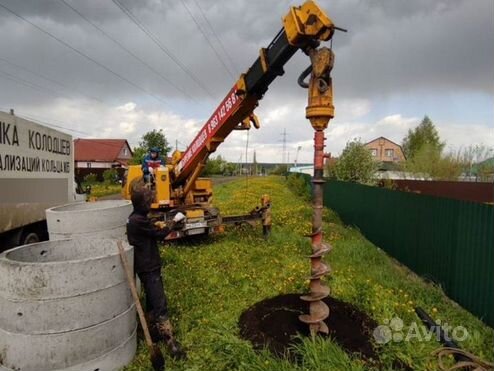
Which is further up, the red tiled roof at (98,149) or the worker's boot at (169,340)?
the red tiled roof at (98,149)

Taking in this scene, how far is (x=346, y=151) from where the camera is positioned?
20766mm

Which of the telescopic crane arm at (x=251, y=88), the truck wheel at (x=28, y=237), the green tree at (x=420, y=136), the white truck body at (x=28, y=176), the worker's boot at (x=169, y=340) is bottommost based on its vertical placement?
the worker's boot at (x=169, y=340)

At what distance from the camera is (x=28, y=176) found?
6.46m

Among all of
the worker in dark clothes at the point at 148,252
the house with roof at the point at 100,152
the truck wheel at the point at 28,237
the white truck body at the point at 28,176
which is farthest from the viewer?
the house with roof at the point at 100,152

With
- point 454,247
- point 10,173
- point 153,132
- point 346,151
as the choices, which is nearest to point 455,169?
point 346,151

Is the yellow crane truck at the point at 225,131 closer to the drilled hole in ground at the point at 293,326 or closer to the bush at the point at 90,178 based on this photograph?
the drilled hole in ground at the point at 293,326

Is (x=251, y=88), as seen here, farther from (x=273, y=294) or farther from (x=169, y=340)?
(x=169, y=340)

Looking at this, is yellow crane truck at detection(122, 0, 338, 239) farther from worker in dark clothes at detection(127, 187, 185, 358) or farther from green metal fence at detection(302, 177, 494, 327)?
green metal fence at detection(302, 177, 494, 327)

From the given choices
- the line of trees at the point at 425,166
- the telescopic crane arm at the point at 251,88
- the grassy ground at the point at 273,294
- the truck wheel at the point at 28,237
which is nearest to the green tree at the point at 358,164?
the line of trees at the point at 425,166

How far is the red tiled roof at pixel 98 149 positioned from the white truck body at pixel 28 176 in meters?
48.0

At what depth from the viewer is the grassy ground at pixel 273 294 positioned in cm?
360

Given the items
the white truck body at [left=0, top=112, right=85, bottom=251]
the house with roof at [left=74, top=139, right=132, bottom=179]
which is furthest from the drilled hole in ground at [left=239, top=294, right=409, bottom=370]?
the house with roof at [left=74, top=139, right=132, bottom=179]

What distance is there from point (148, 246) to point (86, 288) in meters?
0.95

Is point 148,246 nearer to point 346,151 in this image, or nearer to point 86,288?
point 86,288
